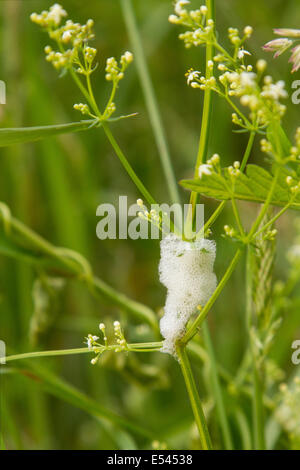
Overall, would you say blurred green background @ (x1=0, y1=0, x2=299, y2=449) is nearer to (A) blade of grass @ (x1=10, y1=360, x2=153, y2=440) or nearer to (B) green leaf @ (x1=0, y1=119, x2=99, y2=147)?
(A) blade of grass @ (x1=10, y1=360, x2=153, y2=440)

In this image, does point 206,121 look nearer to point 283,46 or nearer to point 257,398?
point 283,46

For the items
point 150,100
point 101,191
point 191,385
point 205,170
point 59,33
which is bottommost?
point 191,385

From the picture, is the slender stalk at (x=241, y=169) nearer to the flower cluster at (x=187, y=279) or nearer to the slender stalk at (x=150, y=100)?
the flower cluster at (x=187, y=279)

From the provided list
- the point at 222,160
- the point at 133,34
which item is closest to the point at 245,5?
the point at 222,160

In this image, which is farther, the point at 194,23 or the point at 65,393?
the point at 65,393

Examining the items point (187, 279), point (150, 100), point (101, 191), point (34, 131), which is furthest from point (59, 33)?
point (101, 191)
